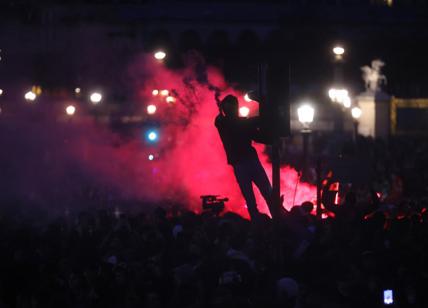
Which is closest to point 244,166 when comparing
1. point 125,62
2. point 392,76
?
point 125,62

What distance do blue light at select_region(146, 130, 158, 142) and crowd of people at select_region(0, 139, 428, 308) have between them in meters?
10.2

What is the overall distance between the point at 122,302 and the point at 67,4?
5366cm

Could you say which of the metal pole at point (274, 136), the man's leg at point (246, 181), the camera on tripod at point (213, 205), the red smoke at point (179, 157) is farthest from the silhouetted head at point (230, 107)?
the metal pole at point (274, 136)

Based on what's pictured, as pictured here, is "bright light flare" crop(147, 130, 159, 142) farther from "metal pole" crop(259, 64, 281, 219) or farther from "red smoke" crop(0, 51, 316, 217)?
"metal pole" crop(259, 64, 281, 219)

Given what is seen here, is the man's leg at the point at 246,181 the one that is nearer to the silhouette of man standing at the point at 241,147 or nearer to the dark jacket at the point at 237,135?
the silhouette of man standing at the point at 241,147

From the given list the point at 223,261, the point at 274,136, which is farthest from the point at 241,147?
the point at 223,261

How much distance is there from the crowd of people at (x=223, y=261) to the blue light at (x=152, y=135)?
1023cm

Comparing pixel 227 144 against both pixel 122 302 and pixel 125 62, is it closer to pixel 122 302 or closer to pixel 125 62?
pixel 122 302

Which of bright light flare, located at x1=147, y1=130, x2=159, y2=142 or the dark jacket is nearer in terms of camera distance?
the dark jacket

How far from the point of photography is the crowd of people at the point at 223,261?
32.1 feet

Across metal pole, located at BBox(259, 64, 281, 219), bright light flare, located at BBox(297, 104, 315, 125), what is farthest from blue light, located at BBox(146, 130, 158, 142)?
metal pole, located at BBox(259, 64, 281, 219)

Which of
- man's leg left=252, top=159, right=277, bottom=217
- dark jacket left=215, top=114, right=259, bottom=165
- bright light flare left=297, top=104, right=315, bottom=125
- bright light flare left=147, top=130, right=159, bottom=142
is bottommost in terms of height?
man's leg left=252, top=159, right=277, bottom=217

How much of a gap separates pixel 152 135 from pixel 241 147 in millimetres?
11033

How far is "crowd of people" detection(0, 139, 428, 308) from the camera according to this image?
9.79 m
